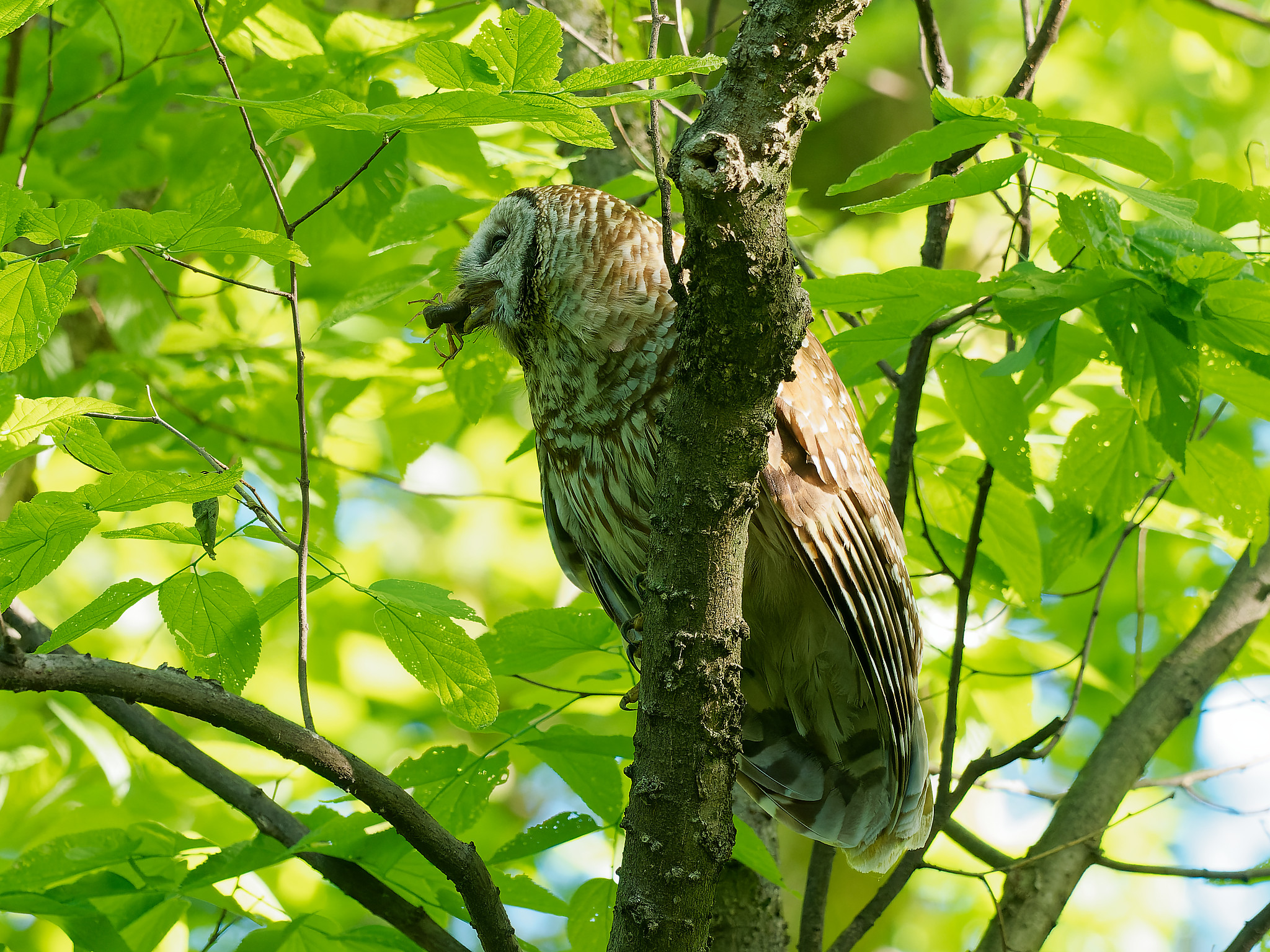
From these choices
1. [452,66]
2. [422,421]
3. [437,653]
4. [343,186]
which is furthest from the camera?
[422,421]

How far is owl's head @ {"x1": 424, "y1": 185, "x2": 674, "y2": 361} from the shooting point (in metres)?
2.64

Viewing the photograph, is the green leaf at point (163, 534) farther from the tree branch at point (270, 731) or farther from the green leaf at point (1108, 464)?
the green leaf at point (1108, 464)

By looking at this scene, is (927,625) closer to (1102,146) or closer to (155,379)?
(1102,146)

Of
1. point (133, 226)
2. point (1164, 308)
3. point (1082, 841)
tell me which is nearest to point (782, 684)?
point (1082, 841)

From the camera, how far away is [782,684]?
3.14 m

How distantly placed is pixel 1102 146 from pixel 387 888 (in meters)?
2.14

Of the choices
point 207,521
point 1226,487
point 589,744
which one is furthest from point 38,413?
point 1226,487

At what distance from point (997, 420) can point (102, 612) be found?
6.41ft

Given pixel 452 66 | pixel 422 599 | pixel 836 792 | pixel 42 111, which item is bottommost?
pixel 422 599

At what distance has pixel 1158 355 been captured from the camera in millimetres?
1997

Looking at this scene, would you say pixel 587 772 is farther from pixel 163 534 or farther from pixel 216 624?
pixel 163 534

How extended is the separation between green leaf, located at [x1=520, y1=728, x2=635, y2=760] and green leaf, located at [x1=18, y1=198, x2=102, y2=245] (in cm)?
134

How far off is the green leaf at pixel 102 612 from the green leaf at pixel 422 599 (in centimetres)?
37

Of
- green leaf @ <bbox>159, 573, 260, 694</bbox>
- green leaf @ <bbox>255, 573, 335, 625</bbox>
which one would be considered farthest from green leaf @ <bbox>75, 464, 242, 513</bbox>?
green leaf @ <bbox>255, 573, 335, 625</bbox>
